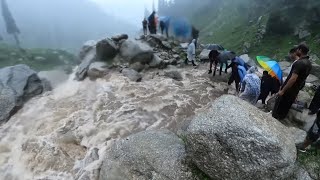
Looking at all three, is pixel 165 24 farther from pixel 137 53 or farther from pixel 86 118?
pixel 86 118

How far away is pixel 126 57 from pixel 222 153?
48.8 ft

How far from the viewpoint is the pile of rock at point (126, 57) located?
2039cm

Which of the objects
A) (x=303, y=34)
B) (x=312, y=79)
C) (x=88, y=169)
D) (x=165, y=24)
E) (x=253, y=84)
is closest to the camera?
(x=88, y=169)

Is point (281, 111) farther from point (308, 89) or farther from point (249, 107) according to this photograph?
point (308, 89)

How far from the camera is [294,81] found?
8523mm

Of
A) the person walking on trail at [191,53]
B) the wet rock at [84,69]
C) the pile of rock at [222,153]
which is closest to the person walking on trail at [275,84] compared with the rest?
the pile of rock at [222,153]

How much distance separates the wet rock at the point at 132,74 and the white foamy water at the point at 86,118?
373 millimetres

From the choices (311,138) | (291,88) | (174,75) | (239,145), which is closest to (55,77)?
(174,75)

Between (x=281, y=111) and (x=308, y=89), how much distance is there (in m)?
5.31

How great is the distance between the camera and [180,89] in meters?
17.1

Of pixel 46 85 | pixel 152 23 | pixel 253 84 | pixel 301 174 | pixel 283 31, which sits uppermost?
pixel 152 23

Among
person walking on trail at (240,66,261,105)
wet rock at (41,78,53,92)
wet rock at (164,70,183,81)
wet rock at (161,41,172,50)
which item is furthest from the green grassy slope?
wet rock at (41,78,53,92)

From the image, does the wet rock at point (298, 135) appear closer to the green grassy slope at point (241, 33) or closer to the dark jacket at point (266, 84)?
the dark jacket at point (266, 84)

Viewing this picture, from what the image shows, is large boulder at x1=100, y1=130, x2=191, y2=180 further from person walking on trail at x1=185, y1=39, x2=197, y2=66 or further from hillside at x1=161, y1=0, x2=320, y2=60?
hillside at x1=161, y1=0, x2=320, y2=60
